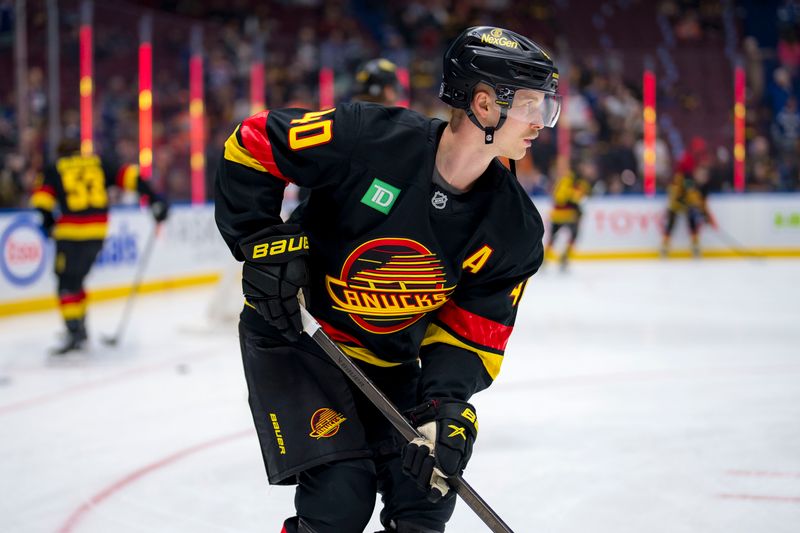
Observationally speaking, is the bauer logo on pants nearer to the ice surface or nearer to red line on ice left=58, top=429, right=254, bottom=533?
the ice surface

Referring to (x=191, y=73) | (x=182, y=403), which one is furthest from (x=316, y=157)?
(x=191, y=73)

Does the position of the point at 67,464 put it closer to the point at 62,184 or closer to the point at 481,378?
the point at 481,378

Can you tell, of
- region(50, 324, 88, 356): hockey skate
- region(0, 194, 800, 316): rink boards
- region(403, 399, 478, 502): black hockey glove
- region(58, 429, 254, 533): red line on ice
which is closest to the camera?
region(403, 399, 478, 502): black hockey glove

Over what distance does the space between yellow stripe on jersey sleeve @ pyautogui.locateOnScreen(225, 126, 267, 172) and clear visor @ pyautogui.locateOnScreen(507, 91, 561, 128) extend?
513 mm

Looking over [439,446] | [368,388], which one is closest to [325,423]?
[368,388]

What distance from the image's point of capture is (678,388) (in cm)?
503

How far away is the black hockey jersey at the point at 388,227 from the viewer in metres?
1.96

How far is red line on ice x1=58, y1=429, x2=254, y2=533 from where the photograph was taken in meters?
3.04

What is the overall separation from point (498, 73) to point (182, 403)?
322 centimetres

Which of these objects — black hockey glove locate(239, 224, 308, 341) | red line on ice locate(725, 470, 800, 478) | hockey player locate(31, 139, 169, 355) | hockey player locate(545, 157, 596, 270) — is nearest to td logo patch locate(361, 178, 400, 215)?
black hockey glove locate(239, 224, 308, 341)

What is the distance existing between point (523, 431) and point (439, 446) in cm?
228

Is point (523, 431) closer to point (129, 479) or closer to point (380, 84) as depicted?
point (129, 479)

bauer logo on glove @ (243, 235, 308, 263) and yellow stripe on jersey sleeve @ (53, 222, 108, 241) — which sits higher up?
bauer logo on glove @ (243, 235, 308, 263)

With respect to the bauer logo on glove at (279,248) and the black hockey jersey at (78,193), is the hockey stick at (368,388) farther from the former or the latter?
the black hockey jersey at (78,193)
